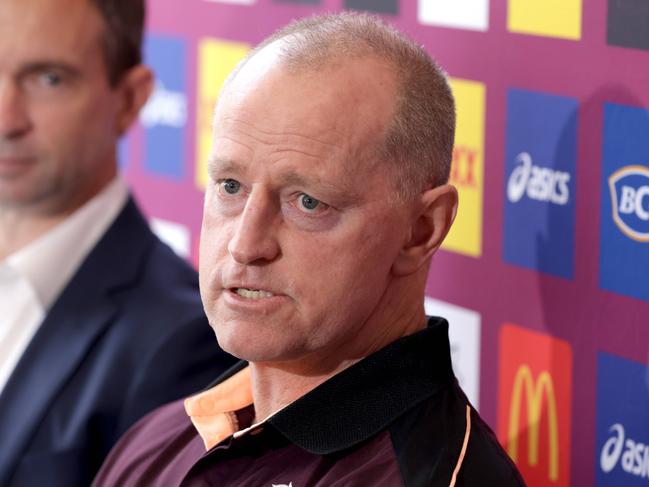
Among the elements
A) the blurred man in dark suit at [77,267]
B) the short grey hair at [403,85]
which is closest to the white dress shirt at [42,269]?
the blurred man in dark suit at [77,267]

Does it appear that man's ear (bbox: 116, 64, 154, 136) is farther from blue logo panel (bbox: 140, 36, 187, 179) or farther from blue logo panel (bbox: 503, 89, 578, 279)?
blue logo panel (bbox: 503, 89, 578, 279)

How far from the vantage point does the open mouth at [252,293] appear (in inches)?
67.0

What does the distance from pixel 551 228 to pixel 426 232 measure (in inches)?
14.6

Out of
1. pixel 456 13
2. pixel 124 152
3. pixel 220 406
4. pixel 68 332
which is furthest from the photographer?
pixel 124 152

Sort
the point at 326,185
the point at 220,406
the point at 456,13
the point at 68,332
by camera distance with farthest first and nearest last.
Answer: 1. the point at 68,332
2. the point at 456,13
3. the point at 220,406
4. the point at 326,185

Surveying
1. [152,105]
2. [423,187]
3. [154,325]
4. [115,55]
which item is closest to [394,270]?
[423,187]

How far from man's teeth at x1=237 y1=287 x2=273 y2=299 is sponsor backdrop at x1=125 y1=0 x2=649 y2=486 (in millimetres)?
530

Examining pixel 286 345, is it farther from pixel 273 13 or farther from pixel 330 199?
pixel 273 13

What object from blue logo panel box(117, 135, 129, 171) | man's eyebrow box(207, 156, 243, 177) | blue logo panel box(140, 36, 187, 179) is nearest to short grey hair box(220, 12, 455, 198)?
man's eyebrow box(207, 156, 243, 177)

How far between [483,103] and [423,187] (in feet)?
1.66

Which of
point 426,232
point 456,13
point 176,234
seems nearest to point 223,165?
point 426,232

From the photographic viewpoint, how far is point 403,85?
5.58 ft

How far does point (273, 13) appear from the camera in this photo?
107 inches

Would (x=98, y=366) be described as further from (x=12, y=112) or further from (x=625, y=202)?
(x=625, y=202)
